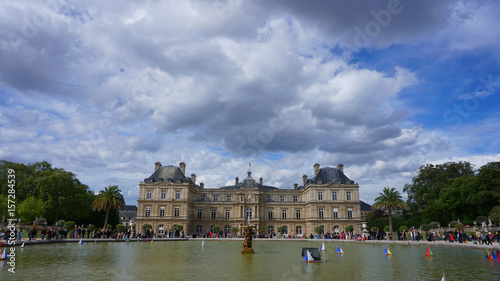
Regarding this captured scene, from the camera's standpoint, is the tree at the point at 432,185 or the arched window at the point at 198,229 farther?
the arched window at the point at 198,229

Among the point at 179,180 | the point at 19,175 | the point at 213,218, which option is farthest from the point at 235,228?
the point at 19,175

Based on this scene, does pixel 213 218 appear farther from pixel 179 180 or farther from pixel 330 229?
pixel 330 229

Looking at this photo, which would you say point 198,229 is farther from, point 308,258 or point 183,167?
point 308,258

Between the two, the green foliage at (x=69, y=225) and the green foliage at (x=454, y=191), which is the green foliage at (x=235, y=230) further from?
the green foliage at (x=454, y=191)

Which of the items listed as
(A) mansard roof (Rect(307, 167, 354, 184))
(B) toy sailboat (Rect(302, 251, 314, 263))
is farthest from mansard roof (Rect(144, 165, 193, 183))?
(B) toy sailboat (Rect(302, 251, 314, 263))

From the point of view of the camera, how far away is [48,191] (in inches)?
2074

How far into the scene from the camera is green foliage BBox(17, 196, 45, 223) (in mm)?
46300

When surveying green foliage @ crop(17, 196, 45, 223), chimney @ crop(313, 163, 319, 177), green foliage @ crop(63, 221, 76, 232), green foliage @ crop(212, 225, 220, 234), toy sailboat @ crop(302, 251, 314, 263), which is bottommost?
green foliage @ crop(212, 225, 220, 234)

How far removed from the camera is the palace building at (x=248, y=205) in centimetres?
6769

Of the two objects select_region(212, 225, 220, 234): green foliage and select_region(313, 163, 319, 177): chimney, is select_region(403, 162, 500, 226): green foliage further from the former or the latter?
select_region(212, 225, 220, 234): green foliage

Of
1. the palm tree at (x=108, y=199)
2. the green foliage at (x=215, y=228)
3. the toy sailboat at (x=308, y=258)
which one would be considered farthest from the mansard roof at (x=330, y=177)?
the toy sailboat at (x=308, y=258)

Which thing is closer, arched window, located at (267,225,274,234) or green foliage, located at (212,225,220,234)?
green foliage, located at (212,225,220,234)

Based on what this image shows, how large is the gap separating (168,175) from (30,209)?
28.1 meters

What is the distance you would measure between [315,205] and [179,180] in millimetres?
29138
